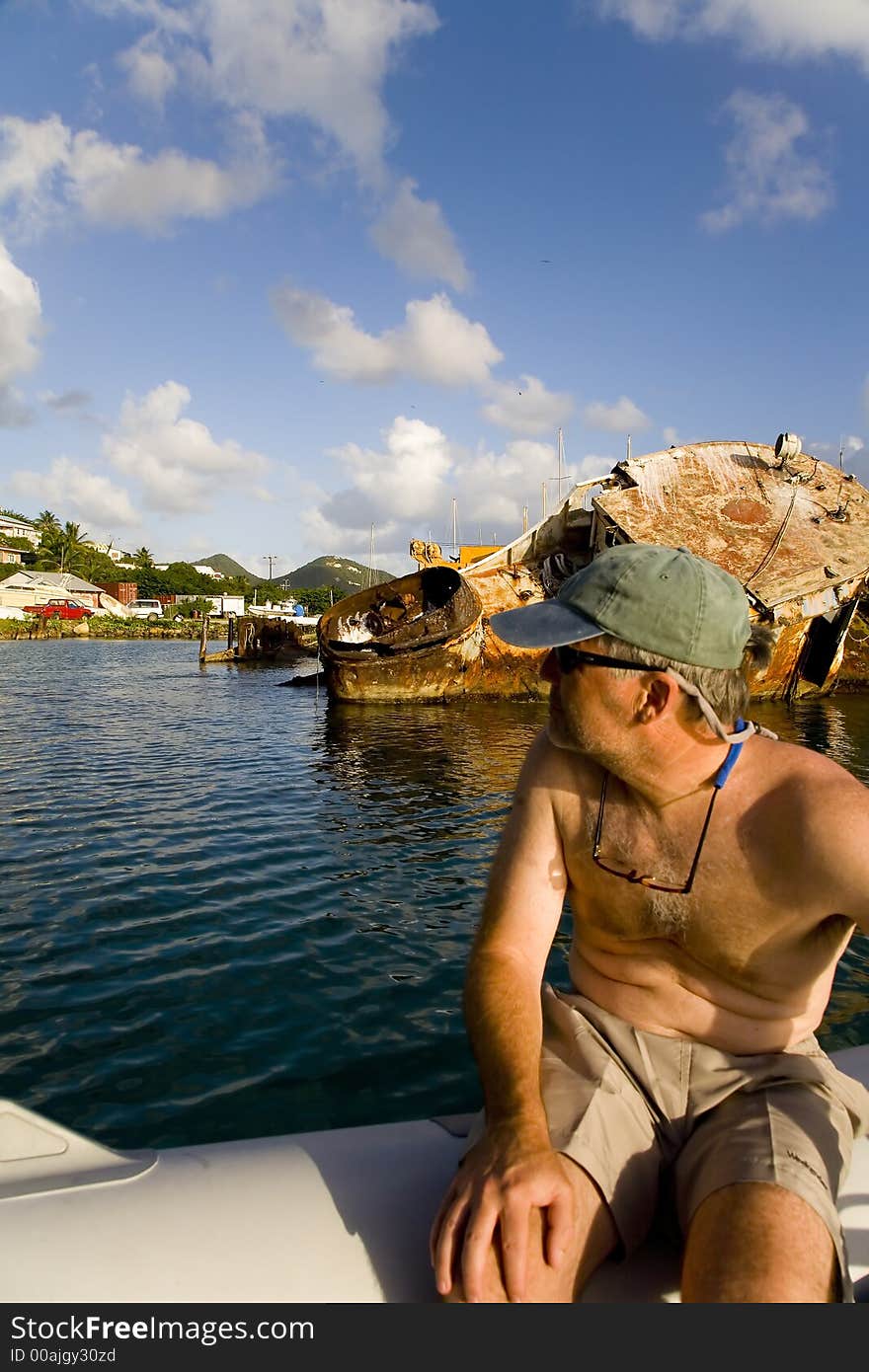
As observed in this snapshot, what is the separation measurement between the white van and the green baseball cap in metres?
93.7

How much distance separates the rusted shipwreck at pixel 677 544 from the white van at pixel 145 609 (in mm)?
77754

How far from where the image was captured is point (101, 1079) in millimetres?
3434

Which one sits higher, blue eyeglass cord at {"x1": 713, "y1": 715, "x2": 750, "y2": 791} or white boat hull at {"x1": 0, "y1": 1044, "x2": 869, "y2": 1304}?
blue eyeglass cord at {"x1": 713, "y1": 715, "x2": 750, "y2": 791}

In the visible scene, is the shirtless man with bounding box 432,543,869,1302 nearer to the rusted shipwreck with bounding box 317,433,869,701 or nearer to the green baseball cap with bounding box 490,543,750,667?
the green baseball cap with bounding box 490,543,750,667

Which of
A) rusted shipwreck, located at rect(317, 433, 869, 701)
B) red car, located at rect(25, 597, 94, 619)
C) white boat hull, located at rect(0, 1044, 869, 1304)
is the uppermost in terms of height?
red car, located at rect(25, 597, 94, 619)

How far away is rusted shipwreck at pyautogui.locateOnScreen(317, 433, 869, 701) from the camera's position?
15078 millimetres

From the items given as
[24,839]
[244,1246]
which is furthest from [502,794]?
[244,1246]

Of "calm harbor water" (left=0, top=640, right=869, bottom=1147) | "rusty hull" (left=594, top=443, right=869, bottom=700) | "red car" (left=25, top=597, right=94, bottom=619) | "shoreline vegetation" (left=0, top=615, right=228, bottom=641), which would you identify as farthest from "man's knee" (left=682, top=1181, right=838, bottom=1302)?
"red car" (left=25, top=597, right=94, bottom=619)

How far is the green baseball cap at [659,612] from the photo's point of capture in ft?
5.59

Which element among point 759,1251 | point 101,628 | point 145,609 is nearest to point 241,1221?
point 759,1251

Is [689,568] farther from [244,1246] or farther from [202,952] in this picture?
[202,952]

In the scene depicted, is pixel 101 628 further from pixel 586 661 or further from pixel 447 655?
pixel 586 661

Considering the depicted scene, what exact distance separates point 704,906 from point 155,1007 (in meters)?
3.32

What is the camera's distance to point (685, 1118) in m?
1.72
